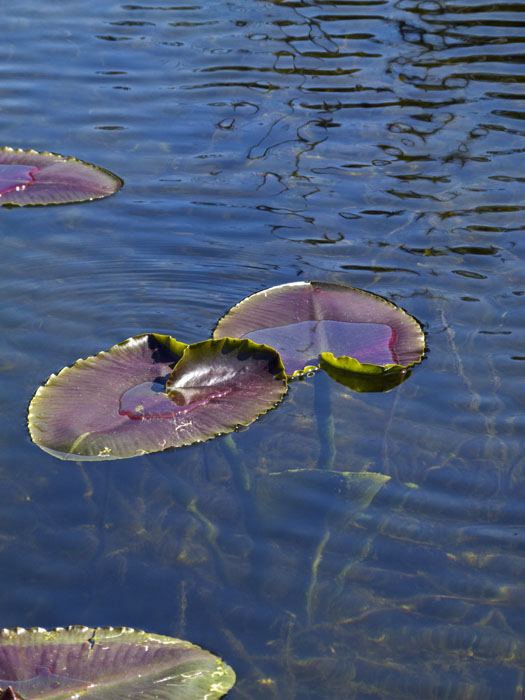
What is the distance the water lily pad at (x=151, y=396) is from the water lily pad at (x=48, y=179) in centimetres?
127

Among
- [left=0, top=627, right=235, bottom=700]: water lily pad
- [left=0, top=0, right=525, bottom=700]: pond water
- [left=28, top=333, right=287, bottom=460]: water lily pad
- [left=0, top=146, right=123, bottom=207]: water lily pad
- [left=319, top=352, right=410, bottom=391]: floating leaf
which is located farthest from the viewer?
[left=0, top=146, right=123, bottom=207]: water lily pad

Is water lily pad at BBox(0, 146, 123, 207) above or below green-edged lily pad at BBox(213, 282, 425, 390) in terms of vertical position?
above

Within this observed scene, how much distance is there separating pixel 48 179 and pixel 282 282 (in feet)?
4.12

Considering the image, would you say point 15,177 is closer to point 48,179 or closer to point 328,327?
point 48,179

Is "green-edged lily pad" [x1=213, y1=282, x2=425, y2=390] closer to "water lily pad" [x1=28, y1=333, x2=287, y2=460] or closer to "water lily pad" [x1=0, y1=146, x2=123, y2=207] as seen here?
"water lily pad" [x1=28, y1=333, x2=287, y2=460]

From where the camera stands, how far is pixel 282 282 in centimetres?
311

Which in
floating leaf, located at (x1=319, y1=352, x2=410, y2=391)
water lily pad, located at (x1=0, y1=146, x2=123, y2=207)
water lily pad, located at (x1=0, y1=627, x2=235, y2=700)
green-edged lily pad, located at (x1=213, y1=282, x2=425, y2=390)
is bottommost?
water lily pad, located at (x1=0, y1=627, x2=235, y2=700)

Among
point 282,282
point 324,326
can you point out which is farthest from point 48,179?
point 324,326

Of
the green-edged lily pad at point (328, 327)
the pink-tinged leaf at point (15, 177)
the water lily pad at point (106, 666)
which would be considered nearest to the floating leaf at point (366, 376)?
the green-edged lily pad at point (328, 327)

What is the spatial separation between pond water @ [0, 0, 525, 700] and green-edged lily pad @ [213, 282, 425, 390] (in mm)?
113

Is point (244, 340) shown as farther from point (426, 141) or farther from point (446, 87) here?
point (446, 87)

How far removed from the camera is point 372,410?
8.40 ft

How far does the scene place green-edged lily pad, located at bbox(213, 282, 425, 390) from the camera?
8.53ft

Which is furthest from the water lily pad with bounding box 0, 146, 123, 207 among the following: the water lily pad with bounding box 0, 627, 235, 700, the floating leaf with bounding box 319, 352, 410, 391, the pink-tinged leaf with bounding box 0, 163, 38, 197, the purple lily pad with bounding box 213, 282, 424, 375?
the water lily pad with bounding box 0, 627, 235, 700
